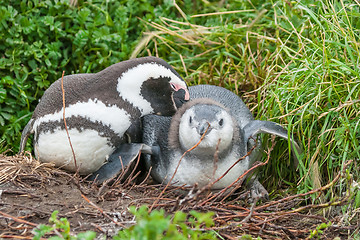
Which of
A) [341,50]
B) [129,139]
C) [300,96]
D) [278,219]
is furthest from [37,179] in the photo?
[341,50]

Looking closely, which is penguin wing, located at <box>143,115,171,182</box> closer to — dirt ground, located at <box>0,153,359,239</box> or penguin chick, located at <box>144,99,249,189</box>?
penguin chick, located at <box>144,99,249,189</box>

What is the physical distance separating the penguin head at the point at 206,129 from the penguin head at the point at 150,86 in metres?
0.23

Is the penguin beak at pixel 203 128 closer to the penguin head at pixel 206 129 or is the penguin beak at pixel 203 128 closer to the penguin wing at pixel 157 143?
the penguin head at pixel 206 129

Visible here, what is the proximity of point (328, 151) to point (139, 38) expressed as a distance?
2415 millimetres

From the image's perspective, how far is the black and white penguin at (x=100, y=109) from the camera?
3.75 metres

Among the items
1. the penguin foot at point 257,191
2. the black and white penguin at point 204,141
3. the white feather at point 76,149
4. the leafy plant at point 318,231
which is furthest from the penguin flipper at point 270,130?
the white feather at point 76,149

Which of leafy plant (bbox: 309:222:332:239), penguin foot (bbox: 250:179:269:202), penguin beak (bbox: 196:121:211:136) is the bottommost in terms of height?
Result: penguin foot (bbox: 250:179:269:202)

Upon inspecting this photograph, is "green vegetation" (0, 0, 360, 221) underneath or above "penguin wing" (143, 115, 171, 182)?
above

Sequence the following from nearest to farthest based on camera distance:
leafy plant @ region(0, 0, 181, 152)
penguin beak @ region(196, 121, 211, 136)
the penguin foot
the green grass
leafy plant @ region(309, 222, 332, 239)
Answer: leafy plant @ region(309, 222, 332, 239) → penguin beak @ region(196, 121, 211, 136) → the green grass → the penguin foot → leafy plant @ region(0, 0, 181, 152)

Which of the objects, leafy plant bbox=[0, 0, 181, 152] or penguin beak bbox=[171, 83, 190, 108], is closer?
penguin beak bbox=[171, 83, 190, 108]

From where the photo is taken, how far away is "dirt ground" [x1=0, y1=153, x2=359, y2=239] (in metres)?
2.98

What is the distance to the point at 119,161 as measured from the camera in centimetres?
380

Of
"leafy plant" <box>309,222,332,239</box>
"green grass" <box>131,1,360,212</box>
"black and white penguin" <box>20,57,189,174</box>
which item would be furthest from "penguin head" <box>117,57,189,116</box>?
"leafy plant" <box>309,222,332,239</box>

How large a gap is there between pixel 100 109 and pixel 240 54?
1.80 meters
